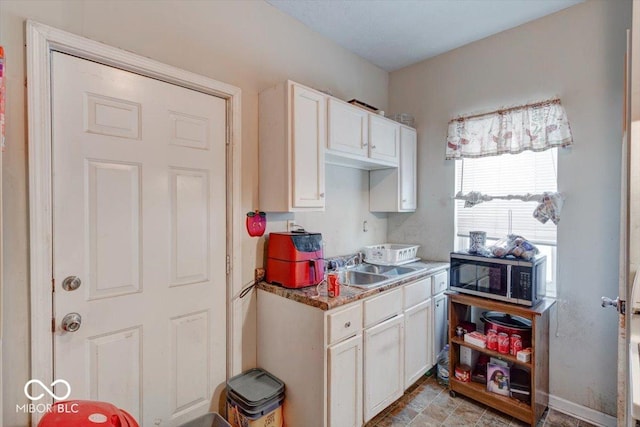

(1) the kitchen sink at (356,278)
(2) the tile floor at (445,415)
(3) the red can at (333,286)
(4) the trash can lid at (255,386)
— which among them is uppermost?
(3) the red can at (333,286)

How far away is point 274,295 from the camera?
6.39ft

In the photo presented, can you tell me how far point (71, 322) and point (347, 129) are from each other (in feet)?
6.29

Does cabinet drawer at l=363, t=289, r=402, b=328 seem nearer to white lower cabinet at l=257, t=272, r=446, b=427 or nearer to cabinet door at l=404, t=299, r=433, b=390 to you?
white lower cabinet at l=257, t=272, r=446, b=427

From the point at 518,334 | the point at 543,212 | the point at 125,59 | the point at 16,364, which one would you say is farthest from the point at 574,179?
the point at 16,364

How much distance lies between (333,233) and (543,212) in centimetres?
154

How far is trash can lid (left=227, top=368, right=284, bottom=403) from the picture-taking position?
1.76m

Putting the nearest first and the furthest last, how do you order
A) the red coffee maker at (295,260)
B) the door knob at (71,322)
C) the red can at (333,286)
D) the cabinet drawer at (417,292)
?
the door knob at (71,322)
the red can at (333,286)
the red coffee maker at (295,260)
the cabinet drawer at (417,292)

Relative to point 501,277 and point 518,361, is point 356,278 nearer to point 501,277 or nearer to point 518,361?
point 501,277

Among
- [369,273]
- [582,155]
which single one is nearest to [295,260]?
[369,273]

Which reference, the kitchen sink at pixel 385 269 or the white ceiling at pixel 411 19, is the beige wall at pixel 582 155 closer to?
the white ceiling at pixel 411 19

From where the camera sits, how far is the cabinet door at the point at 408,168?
9.20ft

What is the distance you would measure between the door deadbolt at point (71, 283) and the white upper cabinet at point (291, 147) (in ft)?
3.41

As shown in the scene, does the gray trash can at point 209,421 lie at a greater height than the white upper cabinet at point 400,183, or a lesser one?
lesser

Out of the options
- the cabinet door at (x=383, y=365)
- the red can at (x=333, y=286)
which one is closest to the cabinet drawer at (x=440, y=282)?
the cabinet door at (x=383, y=365)
